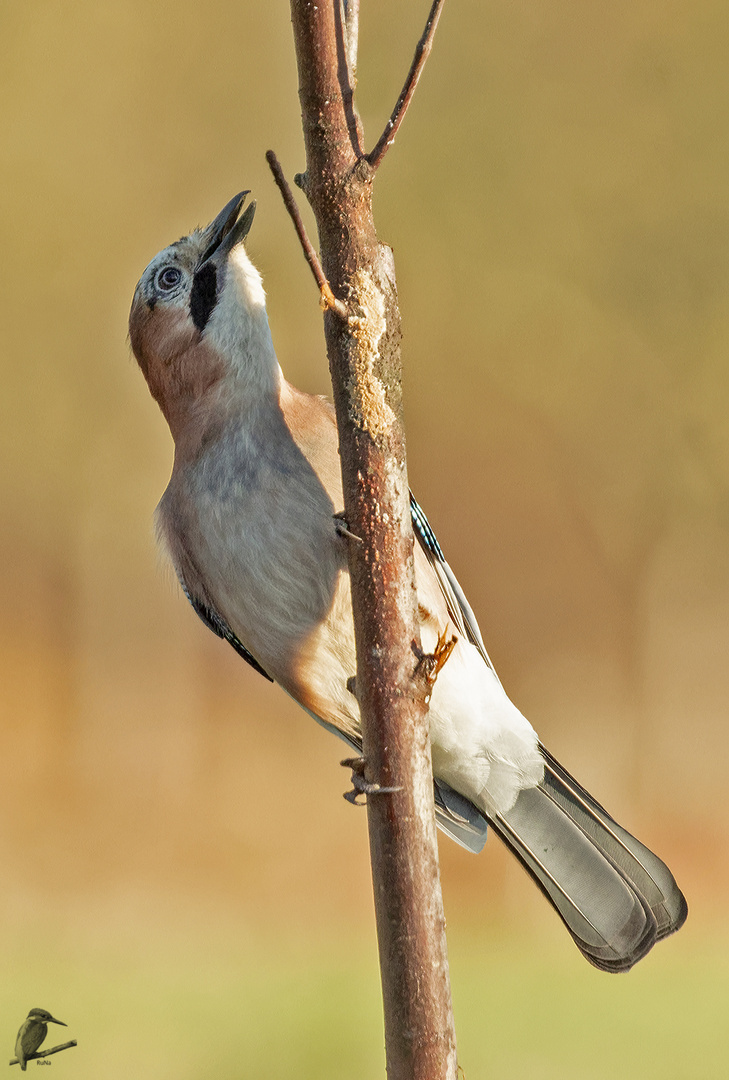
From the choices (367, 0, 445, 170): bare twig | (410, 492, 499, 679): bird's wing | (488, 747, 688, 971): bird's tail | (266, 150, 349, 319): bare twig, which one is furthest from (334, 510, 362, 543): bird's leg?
(488, 747, 688, 971): bird's tail

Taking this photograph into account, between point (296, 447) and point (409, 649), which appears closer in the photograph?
point (409, 649)

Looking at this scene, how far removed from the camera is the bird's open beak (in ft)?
4.00

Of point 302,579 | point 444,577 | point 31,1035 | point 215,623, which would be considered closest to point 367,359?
point 302,579

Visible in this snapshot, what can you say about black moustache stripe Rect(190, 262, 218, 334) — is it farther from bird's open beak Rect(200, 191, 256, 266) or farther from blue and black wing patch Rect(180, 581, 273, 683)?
blue and black wing patch Rect(180, 581, 273, 683)

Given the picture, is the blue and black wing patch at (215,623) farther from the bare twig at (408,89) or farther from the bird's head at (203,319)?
the bare twig at (408,89)

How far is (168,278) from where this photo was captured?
1264 millimetres

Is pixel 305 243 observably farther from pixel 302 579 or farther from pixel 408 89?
pixel 302 579

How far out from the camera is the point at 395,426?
0.75 m

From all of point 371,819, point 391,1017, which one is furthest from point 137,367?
point 391,1017

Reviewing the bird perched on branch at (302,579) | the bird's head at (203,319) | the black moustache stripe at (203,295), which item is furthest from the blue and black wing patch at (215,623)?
the black moustache stripe at (203,295)

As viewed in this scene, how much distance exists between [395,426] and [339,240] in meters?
0.15

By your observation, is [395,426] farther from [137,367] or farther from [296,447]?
[137,367]

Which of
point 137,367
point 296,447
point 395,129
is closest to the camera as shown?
point 395,129

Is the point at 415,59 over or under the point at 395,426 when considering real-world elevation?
over
